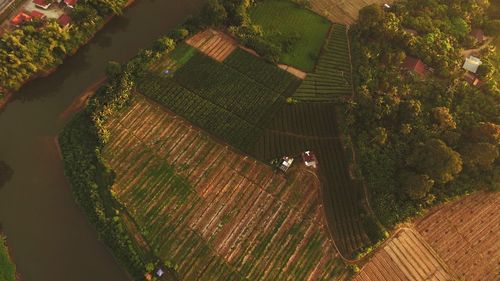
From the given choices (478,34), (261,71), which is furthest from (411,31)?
(261,71)

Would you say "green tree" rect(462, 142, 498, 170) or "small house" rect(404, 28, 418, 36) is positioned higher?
"small house" rect(404, 28, 418, 36)

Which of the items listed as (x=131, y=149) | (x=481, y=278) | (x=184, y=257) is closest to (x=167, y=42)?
(x=131, y=149)

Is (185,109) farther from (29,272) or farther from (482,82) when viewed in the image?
(482,82)

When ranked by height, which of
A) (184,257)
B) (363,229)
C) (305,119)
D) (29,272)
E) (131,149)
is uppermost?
(305,119)

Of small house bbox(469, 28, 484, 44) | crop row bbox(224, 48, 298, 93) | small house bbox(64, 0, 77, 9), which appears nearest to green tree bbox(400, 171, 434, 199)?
crop row bbox(224, 48, 298, 93)

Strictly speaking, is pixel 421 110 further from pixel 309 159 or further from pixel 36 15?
pixel 36 15

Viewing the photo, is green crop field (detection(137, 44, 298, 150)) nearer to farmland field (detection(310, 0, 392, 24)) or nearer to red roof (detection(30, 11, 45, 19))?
farmland field (detection(310, 0, 392, 24))
